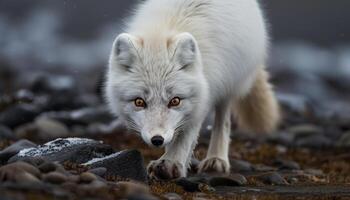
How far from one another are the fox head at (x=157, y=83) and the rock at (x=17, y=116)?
4.63 metres

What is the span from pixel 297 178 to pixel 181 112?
1.57 meters

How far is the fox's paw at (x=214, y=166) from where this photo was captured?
22.6 ft

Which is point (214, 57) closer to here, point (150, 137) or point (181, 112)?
point (181, 112)

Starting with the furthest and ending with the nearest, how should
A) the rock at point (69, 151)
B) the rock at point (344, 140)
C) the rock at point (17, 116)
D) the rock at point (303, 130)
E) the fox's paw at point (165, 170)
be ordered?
1. the rock at point (303, 130)
2. the rock at point (17, 116)
3. the rock at point (344, 140)
4. the fox's paw at point (165, 170)
5. the rock at point (69, 151)

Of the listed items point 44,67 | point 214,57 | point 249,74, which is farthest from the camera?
point 44,67

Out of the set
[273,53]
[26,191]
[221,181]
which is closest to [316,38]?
[273,53]

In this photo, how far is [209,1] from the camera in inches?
254

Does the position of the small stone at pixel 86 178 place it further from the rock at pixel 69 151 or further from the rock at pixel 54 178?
the rock at pixel 69 151

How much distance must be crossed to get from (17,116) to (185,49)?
17.0 ft

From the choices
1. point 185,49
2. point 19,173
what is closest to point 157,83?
point 185,49

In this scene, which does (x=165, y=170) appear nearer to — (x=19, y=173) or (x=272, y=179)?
(x=272, y=179)

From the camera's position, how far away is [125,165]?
536 cm

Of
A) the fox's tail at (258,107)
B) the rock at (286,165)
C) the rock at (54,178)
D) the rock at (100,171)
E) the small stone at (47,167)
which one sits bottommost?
the rock at (54,178)

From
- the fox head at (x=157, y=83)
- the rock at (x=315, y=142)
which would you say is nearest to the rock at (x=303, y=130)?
the rock at (x=315, y=142)
